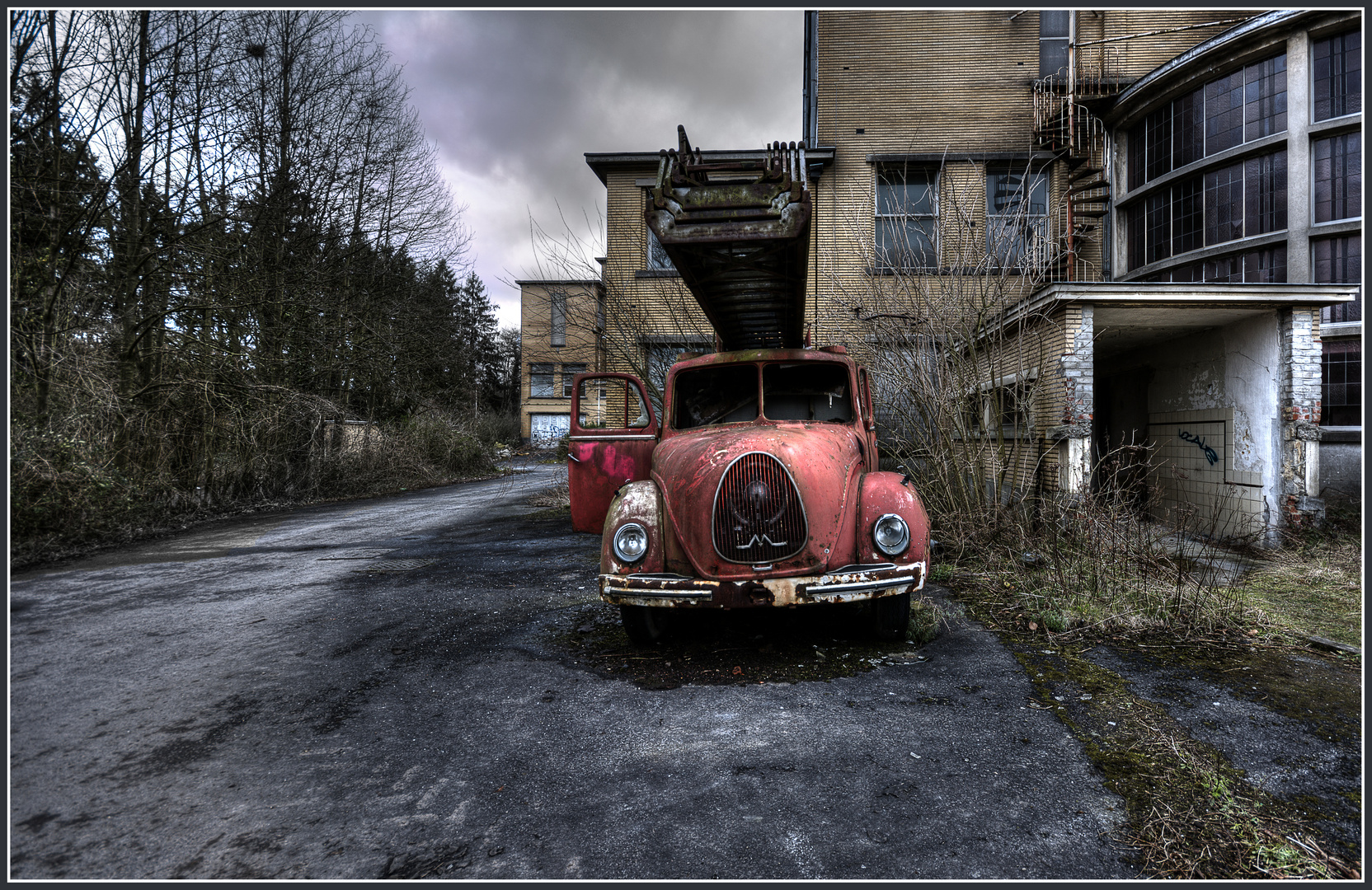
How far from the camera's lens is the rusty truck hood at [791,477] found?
3.74 metres

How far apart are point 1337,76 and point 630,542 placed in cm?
1542

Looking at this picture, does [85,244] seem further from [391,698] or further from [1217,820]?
[1217,820]

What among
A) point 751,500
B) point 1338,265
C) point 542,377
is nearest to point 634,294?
point 751,500

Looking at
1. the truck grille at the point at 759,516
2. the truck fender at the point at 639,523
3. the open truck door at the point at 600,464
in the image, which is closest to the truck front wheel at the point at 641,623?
the truck fender at the point at 639,523

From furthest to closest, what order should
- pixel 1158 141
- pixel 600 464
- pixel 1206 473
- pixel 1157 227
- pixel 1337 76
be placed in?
pixel 1157 227
pixel 1158 141
pixel 1337 76
pixel 1206 473
pixel 600 464

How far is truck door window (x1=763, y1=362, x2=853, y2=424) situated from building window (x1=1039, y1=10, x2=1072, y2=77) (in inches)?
543

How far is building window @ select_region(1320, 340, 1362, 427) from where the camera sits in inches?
393

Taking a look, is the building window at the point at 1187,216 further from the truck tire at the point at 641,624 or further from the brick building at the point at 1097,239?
the truck tire at the point at 641,624

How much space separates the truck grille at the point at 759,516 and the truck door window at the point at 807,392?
131 cm

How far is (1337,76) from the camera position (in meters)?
10.6

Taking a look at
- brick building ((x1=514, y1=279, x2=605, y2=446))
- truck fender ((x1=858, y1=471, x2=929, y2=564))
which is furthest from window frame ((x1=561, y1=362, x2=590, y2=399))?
truck fender ((x1=858, y1=471, x2=929, y2=564))

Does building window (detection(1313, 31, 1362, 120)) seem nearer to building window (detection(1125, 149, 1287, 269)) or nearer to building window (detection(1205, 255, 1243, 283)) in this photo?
building window (detection(1125, 149, 1287, 269))

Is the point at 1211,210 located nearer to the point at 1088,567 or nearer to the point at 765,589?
the point at 1088,567

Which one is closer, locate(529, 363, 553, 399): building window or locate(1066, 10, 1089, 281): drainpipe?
locate(1066, 10, 1089, 281): drainpipe
